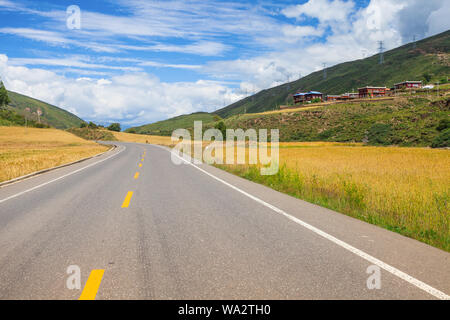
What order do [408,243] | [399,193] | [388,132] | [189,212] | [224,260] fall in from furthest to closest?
[388,132] → [399,193] → [189,212] → [408,243] → [224,260]

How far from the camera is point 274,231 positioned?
18.6 feet

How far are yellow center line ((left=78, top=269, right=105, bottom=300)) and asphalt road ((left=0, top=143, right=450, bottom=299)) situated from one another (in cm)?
4

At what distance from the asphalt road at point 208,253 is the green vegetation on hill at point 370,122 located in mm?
37046

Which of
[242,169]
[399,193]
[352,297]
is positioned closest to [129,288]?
[352,297]

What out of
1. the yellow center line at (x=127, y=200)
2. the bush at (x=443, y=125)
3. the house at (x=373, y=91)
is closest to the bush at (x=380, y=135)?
the bush at (x=443, y=125)

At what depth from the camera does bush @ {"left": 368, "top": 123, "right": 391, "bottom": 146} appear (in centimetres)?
4738

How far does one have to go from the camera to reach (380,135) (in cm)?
4878

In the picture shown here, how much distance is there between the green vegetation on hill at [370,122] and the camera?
1743 inches
